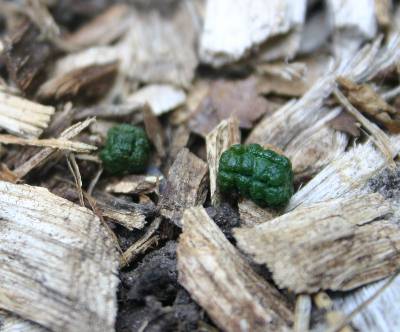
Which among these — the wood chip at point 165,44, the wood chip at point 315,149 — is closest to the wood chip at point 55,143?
the wood chip at point 165,44

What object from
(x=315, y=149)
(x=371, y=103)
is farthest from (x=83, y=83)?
(x=371, y=103)

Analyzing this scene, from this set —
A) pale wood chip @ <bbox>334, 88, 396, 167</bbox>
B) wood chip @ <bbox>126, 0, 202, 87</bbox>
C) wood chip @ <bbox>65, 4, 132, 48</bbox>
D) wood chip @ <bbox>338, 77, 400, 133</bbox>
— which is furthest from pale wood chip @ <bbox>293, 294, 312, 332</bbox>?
wood chip @ <bbox>65, 4, 132, 48</bbox>

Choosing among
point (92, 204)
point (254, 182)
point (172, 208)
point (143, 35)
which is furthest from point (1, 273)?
point (143, 35)

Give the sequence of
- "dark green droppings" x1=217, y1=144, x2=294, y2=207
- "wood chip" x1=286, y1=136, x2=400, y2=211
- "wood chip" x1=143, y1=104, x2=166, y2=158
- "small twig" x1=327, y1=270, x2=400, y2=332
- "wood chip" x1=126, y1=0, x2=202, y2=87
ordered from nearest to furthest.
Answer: "small twig" x1=327, y1=270, x2=400, y2=332
"dark green droppings" x1=217, y1=144, x2=294, y2=207
"wood chip" x1=286, y1=136, x2=400, y2=211
"wood chip" x1=143, y1=104, x2=166, y2=158
"wood chip" x1=126, y1=0, x2=202, y2=87

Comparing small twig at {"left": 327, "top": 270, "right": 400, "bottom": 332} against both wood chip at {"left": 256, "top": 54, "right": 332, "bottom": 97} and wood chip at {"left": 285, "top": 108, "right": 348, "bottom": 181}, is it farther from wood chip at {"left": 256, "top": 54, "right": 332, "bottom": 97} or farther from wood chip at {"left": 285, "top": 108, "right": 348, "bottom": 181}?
A: wood chip at {"left": 256, "top": 54, "right": 332, "bottom": 97}

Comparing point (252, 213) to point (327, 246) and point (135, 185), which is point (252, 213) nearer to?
point (327, 246)
